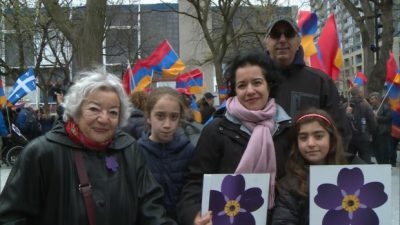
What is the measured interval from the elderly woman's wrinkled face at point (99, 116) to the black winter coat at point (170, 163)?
62cm

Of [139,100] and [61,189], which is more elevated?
[139,100]

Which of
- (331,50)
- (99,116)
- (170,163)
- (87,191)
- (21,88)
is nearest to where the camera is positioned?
(87,191)

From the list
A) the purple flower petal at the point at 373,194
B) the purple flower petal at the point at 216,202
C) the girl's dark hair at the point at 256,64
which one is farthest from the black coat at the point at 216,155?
the purple flower petal at the point at 373,194

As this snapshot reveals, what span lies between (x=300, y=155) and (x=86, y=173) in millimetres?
1137

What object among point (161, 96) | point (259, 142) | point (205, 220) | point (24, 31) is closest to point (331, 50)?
point (161, 96)

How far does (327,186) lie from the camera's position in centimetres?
259

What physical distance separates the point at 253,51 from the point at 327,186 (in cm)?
83

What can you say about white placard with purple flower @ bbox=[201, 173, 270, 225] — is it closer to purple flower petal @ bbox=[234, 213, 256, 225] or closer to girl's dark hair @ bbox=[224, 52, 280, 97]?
purple flower petal @ bbox=[234, 213, 256, 225]

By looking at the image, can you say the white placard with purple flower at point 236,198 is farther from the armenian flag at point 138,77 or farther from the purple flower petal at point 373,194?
the armenian flag at point 138,77

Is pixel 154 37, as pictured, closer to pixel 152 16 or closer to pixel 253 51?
pixel 152 16

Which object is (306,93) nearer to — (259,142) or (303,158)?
(303,158)

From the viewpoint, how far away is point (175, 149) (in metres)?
3.15

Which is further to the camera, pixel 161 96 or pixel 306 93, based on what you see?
pixel 161 96

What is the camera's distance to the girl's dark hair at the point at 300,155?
8.89ft
